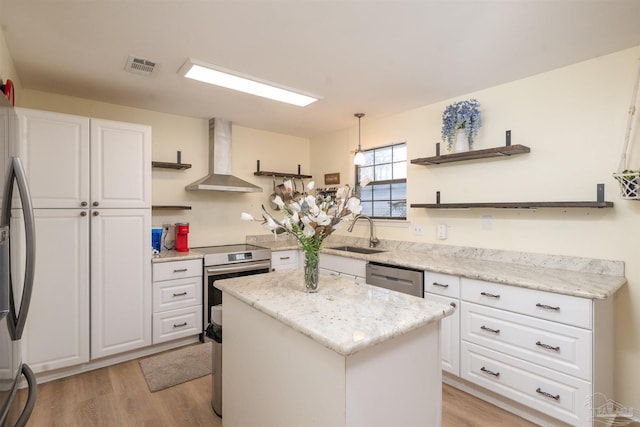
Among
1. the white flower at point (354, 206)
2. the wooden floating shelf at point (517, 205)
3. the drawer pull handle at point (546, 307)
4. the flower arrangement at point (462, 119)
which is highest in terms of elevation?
the flower arrangement at point (462, 119)

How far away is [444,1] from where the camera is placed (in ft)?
5.26

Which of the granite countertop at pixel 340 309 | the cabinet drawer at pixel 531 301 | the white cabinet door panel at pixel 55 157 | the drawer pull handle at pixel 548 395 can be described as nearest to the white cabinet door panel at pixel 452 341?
the cabinet drawer at pixel 531 301

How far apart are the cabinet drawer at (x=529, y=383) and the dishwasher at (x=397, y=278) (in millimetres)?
525

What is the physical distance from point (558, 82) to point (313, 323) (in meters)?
2.57

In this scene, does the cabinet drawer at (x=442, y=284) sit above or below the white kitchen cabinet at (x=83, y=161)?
below

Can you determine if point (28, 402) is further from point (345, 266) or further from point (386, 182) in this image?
point (386, 182)

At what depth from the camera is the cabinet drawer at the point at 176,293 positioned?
2863 millimetres

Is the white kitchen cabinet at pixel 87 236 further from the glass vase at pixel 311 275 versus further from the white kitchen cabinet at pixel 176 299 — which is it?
the glass vase at pixel 311 275

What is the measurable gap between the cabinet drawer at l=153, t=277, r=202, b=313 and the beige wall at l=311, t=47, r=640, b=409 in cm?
238

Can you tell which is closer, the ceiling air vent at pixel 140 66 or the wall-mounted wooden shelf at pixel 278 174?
the ceiling air vent at pixel 140 66

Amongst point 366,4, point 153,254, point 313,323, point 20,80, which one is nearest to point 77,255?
point 153,254

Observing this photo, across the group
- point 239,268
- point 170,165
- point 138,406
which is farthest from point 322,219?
point 170,165

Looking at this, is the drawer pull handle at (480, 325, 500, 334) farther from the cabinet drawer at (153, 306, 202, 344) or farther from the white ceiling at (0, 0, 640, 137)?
the cabinet drawer at (153, 306, 202, 344)

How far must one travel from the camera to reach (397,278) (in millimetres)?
2684
